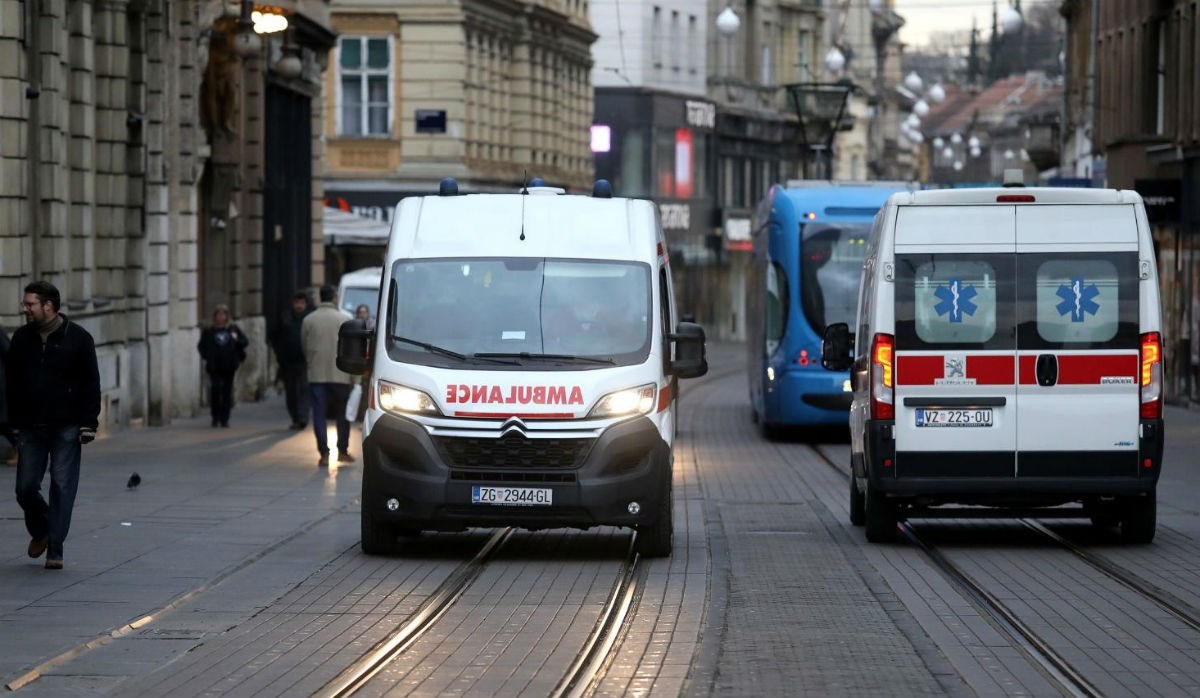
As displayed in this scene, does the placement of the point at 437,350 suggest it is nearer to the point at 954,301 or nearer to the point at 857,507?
the point at 954,301

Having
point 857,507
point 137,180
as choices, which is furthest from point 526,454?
point 137,180

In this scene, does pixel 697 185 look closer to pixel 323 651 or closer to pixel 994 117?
pixel 323 651

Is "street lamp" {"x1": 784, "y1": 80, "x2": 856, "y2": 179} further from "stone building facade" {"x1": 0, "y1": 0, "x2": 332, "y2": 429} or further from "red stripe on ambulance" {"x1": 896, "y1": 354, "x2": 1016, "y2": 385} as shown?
"red stripe on ambulance" {"x1": 896, "y1": 354, "x2": 1016, "y2": 385}

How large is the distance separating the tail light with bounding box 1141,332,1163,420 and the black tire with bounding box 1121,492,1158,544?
0.78 metres

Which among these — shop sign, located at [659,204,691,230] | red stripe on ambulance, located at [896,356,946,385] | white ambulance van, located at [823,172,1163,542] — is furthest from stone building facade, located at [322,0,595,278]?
red stripe on ambulance, located at [896,356,946,385]

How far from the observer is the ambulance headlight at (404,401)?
51.6ft

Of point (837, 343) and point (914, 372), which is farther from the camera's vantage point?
point (837, 343)

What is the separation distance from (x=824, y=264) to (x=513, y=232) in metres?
14.7

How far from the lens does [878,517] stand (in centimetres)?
1711

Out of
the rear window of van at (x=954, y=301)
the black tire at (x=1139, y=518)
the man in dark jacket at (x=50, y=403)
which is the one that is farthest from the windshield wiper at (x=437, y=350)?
the black tire at (x=1139, y=518)

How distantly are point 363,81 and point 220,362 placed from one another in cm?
2836

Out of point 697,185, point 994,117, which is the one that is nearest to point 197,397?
point 697,185

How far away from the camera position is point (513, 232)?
16578mm

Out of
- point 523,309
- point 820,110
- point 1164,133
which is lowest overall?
point 523,309
